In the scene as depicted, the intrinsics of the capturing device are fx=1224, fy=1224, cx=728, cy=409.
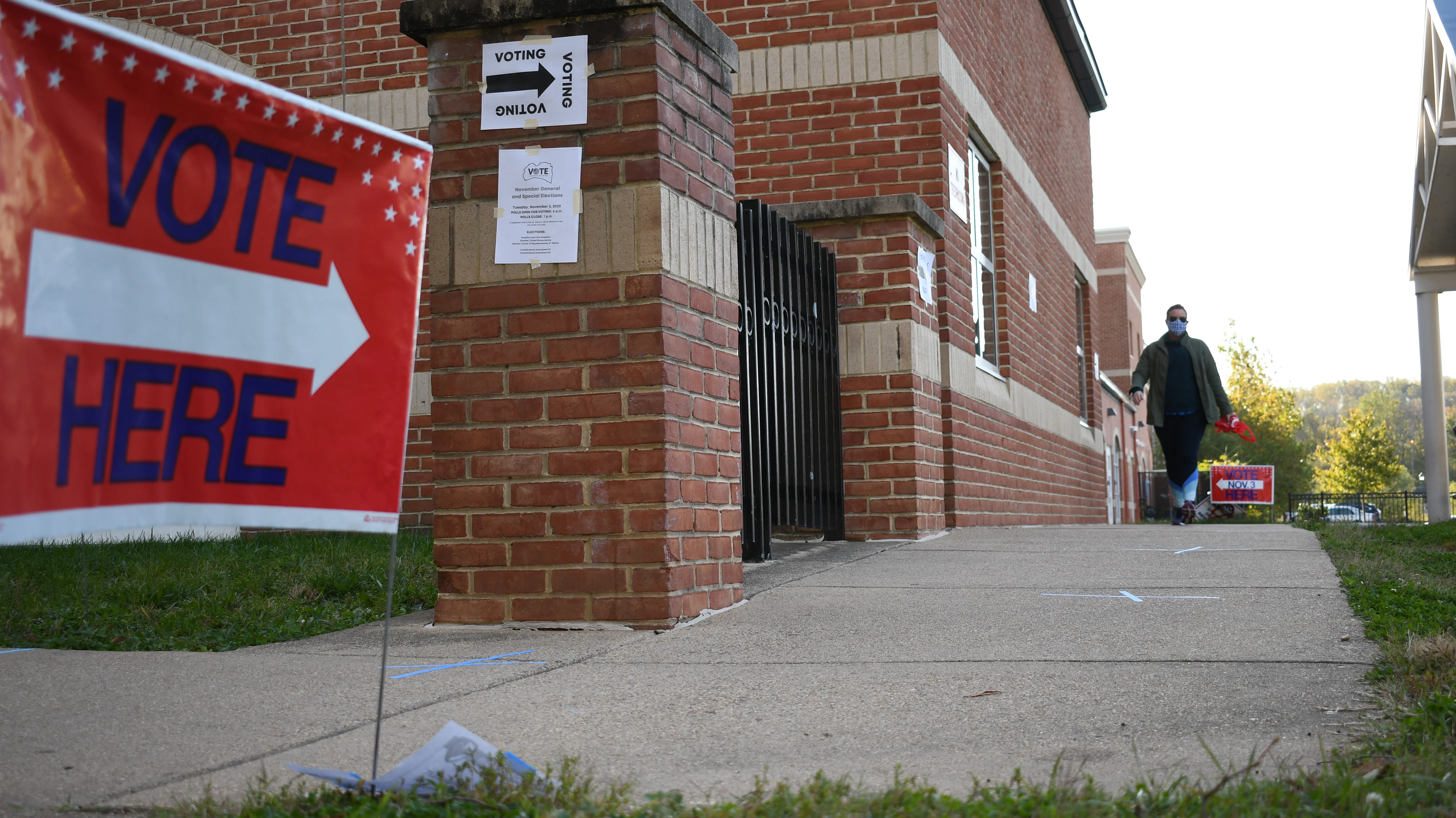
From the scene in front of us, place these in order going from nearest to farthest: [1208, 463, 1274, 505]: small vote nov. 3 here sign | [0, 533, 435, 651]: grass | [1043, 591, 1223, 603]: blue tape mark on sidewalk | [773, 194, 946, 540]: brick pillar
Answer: [0, 533, 435, 651]: grass
[1043, 591, 1223, 603]: blue tape mark on sidewalk
[773, 194, 946, 540]: brick pillar
[1208, 463, 1274, 505]: small vote nov. 3 here sign

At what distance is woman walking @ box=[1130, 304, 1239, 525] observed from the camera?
35.3ft

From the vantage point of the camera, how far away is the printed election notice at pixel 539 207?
175 inches

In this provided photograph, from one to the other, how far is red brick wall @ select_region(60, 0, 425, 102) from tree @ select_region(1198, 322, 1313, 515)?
123 feet

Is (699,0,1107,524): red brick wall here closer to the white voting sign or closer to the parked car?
the white voting sign

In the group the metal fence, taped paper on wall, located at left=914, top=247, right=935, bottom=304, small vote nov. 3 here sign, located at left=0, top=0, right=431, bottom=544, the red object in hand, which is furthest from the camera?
the metal fence

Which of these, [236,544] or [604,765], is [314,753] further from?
[236,544]

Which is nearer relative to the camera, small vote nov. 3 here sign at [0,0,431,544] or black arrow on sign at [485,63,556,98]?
small vote nov. 3 here sign at [0,0,431,544]

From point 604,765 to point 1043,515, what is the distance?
34.7ft

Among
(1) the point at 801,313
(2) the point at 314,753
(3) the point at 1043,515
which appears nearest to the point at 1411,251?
(3) the point at 1043,515

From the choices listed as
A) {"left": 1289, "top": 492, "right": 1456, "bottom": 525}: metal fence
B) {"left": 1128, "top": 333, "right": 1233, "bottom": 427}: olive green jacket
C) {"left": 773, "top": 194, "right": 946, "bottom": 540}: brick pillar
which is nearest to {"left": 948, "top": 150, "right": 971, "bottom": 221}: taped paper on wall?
{"left": 773, "top": 194, "right": 946, "bottom": 540}: brick pillar

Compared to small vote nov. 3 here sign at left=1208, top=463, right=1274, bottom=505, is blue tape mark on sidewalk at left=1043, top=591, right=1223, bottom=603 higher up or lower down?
lower down

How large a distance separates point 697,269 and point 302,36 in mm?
7552

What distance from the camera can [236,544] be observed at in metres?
8.19

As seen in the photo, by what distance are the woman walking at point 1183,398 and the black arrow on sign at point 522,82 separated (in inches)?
296
